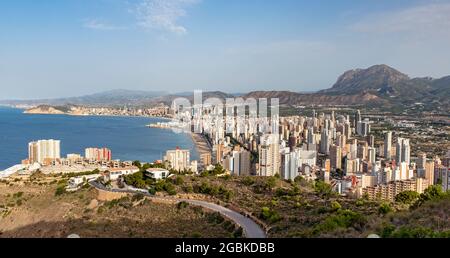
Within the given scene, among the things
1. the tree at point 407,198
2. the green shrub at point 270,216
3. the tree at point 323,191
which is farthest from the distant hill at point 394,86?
the green shrub at point 270,216

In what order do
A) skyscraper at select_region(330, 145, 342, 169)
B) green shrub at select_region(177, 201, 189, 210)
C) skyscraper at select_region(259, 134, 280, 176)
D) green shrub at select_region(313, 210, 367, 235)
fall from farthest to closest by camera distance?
skyscraper at select_region(330, 145, 342, 169)
skyscraper at select_region(259, 134, 280, 176)
green shrub at select_region(177, 201, 189, 210)
green shrub at select_region(313, 210, 367, 235)

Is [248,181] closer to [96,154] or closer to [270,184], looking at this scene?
[270,184]

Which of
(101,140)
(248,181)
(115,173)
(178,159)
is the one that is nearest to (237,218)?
(248,181)

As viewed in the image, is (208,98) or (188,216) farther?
(208,98)

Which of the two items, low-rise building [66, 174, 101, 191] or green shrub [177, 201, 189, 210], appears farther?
low-rise building [66, 174, 101, 191]

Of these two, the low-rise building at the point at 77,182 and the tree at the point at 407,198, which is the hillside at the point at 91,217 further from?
the tree at the point at 407,198

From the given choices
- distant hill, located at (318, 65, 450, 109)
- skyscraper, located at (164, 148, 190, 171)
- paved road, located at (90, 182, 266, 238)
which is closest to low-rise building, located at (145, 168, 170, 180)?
paved road, located at (90, 182, 266, 238)

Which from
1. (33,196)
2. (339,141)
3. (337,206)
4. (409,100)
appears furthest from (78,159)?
(409,100)

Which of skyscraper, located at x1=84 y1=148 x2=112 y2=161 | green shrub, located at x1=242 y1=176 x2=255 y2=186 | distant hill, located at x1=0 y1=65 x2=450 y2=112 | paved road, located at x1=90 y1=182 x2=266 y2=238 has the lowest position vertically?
skyscraper, located at x1=84 y1=148 x2=112 y2=161

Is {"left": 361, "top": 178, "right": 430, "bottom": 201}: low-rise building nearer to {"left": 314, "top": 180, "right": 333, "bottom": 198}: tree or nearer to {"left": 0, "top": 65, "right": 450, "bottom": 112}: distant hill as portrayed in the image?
{"left": 314, "top": 180, "right": 333, "bottom": 198}: tree

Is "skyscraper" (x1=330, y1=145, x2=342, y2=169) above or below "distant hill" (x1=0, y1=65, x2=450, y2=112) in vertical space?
below
